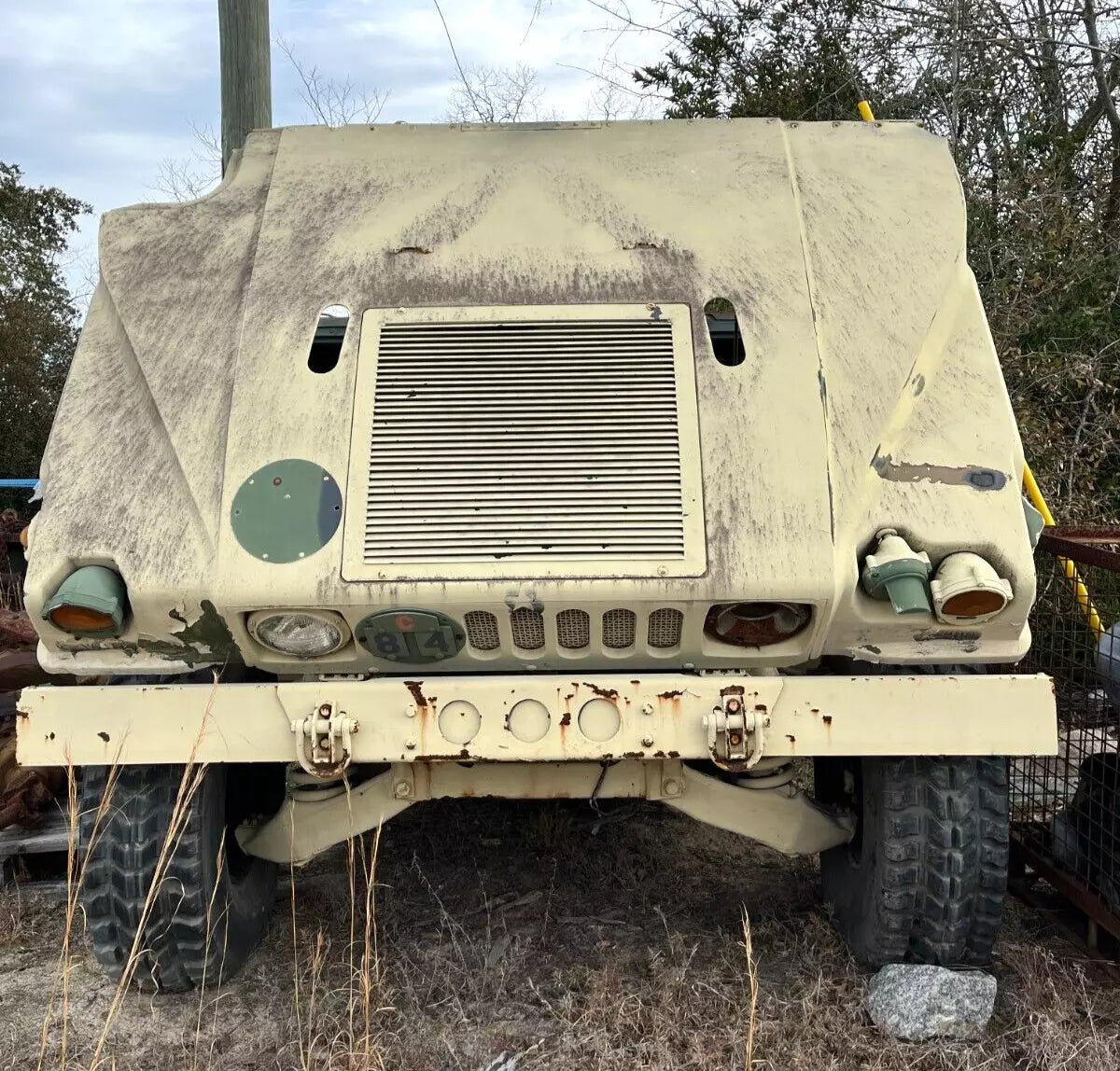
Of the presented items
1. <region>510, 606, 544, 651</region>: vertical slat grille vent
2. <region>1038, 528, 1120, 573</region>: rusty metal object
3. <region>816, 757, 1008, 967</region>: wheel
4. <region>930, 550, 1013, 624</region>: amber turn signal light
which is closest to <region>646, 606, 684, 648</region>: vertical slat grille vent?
<region>510, 606, 544, 651</region>: vertical slat grille vent

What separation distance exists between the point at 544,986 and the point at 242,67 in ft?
17.8

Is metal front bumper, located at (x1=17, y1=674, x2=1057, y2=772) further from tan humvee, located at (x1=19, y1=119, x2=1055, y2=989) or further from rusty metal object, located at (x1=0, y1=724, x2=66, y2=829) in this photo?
rusty metal object, located at (x1=0, y1=724, x2=66, y2=829)

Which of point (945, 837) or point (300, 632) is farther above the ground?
point (300, 632)

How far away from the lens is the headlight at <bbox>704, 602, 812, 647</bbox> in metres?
2.77

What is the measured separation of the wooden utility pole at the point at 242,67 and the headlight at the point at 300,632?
4685 millimetres

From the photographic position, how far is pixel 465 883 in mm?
4078

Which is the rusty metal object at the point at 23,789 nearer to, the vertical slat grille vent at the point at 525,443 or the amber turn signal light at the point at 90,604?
the amber turn signal light at the point at 90,604

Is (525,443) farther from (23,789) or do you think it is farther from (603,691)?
(23,789)

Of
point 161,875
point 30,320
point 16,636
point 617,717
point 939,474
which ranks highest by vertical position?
point 30,320

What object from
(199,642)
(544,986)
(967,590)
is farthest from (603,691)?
(544,986)

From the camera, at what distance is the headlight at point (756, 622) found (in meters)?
2.77

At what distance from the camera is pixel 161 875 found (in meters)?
2.92

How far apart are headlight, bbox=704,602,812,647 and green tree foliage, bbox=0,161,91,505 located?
35.9 feet

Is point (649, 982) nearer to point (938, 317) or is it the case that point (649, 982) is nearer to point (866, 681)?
point (866, 681)
